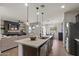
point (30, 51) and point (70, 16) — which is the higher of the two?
point (70, 16)

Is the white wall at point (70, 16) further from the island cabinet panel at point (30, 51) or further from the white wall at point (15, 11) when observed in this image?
the island cabinet panel at point (30, 51)

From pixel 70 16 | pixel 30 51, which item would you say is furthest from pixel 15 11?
pixel 70 16

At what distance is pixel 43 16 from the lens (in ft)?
16.3

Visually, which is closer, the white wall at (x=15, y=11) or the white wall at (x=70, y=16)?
the white wall at (x=15, y=11)

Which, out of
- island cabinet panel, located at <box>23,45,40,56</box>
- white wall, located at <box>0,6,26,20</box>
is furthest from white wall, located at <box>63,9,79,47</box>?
island cabinet panel, located at <box>23,45,40,56</box>

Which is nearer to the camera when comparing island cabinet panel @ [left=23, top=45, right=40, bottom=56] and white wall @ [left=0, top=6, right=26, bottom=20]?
island cabinet panel @ [left=23, top=45, right=40, bottom=56]

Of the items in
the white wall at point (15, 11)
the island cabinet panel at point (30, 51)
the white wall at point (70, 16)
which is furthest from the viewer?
the white wall at point (70, 16)

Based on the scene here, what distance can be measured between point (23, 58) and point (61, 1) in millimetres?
1385

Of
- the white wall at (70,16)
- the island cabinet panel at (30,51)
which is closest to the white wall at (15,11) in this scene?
the island cabinet panel at (30,51)

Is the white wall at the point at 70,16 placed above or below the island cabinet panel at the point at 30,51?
above

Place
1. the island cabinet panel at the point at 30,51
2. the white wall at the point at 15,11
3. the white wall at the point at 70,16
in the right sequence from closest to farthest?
1. the island cabinet panel at the point at 30,51
2. the white wall at the point at 15,11
3. the white wall at the point at 70,16

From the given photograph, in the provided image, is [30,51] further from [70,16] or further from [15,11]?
[70,16]

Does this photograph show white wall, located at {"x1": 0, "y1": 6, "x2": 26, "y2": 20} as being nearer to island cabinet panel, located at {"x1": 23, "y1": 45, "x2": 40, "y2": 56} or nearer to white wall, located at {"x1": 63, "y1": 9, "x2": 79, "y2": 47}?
island cabinet panel, located at {"x1": 23, "y1": 45, "x2": 40, "y2": 56}

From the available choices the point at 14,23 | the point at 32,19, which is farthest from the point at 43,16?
the point at 14,23
